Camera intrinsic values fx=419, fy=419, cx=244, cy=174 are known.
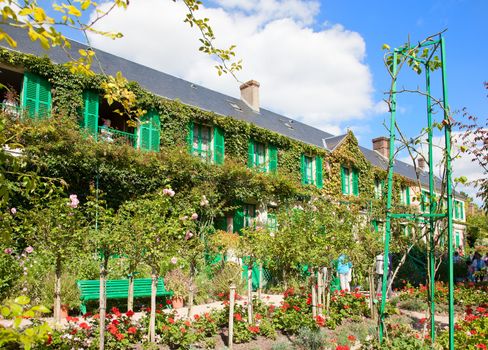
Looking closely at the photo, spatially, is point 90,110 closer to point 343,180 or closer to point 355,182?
point 343,180

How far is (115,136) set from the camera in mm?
12875

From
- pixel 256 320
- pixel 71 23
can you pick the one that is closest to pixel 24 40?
pixel 256 320

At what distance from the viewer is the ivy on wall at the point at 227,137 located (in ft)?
38.6

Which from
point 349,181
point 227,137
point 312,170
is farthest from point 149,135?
point 349,181

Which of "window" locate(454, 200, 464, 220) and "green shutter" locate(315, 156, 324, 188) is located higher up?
"green shutter" locate(315, 156, 324, 188)

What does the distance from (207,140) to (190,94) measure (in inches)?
109

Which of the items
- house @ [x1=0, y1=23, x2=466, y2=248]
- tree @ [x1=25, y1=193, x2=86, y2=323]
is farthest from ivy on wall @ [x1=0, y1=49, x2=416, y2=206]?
tree @ [x1=25, y1=193, x2=86, y2=323]

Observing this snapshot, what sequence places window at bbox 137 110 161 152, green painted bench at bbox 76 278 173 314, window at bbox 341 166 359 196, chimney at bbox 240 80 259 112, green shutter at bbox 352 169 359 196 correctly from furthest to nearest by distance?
green shutter at bbox 352 169 359 196, window at bbox 341 166 359 196, chimney at bbox 240 80 259 112, window at bbox 137 110 161 152, green painted bench at bbox 76 278 173 314

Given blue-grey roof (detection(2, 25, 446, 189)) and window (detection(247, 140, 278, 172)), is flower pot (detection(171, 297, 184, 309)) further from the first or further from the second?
window (detection(247, 140, 278, 172))

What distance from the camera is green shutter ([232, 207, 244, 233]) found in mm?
15086

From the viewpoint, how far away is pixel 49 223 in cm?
566

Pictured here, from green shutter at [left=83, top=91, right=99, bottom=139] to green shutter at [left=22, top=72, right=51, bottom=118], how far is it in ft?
3.28

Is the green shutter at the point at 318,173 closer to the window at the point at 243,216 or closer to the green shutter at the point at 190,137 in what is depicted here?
the window at the point at 243,216

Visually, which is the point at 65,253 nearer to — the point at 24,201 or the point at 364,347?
the point at 364,347
